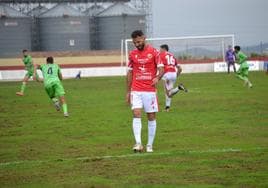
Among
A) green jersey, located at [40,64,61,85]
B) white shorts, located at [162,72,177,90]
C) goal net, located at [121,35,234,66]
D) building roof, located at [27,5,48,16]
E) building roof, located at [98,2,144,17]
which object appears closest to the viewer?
green jersey, located at [40,64,61,85]

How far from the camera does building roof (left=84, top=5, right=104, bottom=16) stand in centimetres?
8589

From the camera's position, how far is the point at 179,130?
16750 mm

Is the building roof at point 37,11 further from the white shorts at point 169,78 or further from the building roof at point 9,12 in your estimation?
the white shorts at point 169,78

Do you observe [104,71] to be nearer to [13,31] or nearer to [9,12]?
[13,31]

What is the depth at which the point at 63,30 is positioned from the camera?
266ft

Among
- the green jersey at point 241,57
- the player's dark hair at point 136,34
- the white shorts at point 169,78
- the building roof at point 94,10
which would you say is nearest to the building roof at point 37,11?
the building roof at point 94,10

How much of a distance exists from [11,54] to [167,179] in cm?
6953

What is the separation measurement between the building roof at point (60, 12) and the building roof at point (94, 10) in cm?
228

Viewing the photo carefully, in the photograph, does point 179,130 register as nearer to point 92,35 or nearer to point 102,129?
point 102,129

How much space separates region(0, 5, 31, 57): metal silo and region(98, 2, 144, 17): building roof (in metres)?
9.75

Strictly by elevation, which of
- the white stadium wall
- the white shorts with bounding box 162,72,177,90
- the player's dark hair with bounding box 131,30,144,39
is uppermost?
the player's dark hair with bounding box 131,30,144,39

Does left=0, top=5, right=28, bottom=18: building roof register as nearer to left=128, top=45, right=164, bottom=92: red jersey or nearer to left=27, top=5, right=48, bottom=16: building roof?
left=27, top=5, right=48, bottom=16: building roof

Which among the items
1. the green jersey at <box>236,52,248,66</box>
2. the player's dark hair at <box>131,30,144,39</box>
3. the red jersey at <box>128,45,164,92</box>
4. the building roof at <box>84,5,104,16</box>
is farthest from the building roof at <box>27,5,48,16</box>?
the player's dark hair at <box>131,30,144,39</box>

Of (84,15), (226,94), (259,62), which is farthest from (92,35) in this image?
(226,94)
